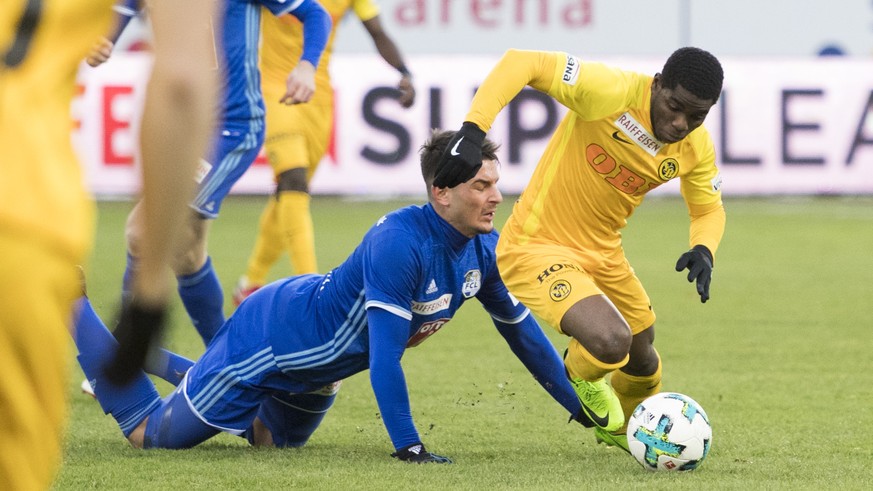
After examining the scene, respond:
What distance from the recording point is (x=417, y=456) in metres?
4.34

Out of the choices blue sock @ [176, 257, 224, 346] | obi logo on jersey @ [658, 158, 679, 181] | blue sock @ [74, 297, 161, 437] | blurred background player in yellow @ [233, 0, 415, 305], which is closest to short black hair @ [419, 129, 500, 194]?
obi logo on jersey @ [658, 158, 679, 181]

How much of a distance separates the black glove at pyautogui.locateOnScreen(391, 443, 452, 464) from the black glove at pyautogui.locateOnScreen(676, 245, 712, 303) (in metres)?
1.16

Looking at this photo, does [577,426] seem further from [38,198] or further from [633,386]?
[38,198]

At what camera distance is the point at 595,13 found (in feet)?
61.0

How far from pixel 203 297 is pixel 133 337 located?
4290 mm

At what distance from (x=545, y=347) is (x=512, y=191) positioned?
37.3 feet

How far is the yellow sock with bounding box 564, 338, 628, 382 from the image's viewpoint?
4799 millimetres

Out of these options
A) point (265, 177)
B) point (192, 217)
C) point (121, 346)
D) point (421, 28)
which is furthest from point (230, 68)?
point (421, 28)

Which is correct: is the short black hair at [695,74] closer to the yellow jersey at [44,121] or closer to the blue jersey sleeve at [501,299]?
the blue jersey sleeve at [501,299]

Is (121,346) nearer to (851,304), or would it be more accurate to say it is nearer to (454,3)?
(851,304)

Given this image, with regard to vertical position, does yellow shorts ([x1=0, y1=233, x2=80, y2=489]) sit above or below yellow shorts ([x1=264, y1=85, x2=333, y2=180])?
above

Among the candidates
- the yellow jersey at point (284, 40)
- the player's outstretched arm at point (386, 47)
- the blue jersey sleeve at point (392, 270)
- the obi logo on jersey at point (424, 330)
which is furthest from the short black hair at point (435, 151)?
the yellow jersey at point (284, 40)

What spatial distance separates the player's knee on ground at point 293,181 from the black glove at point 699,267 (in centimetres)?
309

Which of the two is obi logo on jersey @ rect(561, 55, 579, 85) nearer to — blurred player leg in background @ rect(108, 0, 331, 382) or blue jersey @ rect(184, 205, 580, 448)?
blue jersey @ rect(184, 205, 580, 448)
